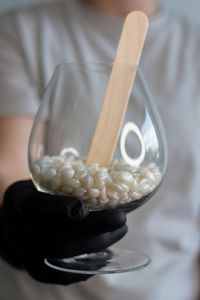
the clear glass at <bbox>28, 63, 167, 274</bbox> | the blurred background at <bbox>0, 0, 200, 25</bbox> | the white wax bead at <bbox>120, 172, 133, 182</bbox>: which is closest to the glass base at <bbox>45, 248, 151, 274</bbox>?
the clear glass at <bbox>28, 63, 167, 274</bbox>

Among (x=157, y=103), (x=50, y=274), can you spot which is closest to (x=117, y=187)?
(x=50, y=274)

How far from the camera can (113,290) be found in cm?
69

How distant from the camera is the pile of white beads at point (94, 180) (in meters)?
0.36

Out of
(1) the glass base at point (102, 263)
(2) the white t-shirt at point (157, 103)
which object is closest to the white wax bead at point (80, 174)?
(1) the glass base at point (102, 263)

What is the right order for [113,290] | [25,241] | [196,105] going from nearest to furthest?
[25,241] → [113,290] → [196,105]

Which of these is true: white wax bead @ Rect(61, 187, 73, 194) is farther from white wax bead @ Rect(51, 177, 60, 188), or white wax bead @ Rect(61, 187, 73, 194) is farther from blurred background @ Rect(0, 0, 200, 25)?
blurred background @ Rect(0, 0, 200, 25)

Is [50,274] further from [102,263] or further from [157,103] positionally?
Answer: [157,103]

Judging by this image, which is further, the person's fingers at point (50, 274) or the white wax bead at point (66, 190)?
the person's fingers at point (50, 274)

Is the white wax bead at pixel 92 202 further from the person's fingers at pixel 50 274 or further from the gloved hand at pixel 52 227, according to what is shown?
the person's fingers at pixel 50 274

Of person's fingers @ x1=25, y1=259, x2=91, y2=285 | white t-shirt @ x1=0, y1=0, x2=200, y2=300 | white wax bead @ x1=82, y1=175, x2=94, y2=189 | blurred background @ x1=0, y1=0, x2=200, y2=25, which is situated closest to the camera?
white wax bead @ x1=82, y1=175, x2=94, y2=189

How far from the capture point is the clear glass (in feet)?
1.26

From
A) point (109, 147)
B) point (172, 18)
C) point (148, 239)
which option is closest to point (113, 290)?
point (148, 239)

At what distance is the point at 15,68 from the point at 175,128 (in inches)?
12.7

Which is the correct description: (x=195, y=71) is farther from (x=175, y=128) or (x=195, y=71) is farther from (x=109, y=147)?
(x=109, y=147)
